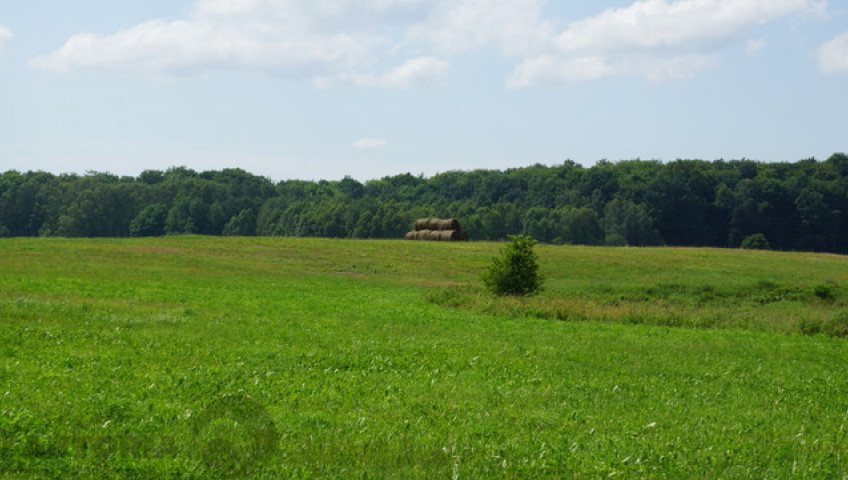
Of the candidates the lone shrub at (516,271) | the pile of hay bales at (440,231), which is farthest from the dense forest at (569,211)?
the lone shrub at (516,271)

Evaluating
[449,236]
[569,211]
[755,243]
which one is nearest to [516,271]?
[449,236]

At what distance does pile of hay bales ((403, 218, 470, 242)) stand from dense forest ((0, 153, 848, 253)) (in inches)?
1871

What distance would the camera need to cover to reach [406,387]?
1539 centimetres

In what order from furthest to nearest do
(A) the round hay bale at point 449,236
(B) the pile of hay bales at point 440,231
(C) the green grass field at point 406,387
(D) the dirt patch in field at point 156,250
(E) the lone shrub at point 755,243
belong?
(E) the lone shrub at point 755,243
(B) the pile of hay bales at point 440,231
(A) the round hay bale at point 449,236
(D) the dirt patch in field at point 156,250
(C) the green grass field at point 406,387

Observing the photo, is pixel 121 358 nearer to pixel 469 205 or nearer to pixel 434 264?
pixel 434 264

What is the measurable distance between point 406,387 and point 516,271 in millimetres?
22924

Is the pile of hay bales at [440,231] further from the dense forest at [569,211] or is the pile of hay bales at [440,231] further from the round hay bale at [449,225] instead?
the dense forest at [569,211]

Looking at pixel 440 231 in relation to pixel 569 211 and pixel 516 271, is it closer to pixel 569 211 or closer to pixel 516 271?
pixel 516 271

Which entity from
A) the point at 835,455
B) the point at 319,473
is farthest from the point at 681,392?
the point at 319,473

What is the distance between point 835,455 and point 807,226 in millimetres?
147671

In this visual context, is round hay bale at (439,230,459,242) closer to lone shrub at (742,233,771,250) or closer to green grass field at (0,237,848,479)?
green grass field at (0,237,848,479)

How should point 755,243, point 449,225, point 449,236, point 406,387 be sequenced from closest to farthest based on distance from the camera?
point 406,387 < point 449,236 < point 449,225 < point 755,243

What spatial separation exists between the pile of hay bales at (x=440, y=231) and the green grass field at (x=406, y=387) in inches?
2038

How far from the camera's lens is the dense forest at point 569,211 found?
150 m
